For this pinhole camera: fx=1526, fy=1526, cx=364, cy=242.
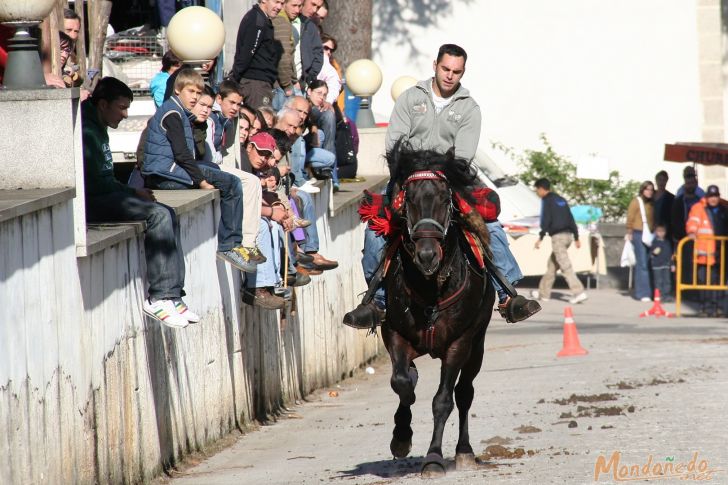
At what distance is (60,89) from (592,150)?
2644 cm

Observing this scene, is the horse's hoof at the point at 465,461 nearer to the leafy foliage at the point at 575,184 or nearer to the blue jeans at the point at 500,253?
the blue jeans at the point at 500,253

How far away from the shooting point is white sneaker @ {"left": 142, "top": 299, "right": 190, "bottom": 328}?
10.3 metres

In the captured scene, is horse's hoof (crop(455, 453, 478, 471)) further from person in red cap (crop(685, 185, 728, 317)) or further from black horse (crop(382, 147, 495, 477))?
person in red cap (crop(685, 185, 728, 317))

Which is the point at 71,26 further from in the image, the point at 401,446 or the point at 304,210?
the point at 401,446

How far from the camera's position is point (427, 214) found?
359 inches

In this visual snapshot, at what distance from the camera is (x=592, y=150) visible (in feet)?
113

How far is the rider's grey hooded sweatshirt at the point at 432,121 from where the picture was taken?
10.1 metres

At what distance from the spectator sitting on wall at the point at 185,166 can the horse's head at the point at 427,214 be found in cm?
288

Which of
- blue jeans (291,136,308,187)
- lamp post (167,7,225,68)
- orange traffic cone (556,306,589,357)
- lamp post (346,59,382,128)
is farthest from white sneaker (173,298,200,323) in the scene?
lamp post (346,59,382,128)

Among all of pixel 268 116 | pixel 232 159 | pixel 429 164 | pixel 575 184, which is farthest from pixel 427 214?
pixel 575 184

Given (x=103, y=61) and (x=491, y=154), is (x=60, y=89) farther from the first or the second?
(x=491, y=154)

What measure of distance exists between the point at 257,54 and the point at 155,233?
16.9ft

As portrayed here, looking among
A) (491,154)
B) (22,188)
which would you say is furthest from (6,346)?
(491,154)

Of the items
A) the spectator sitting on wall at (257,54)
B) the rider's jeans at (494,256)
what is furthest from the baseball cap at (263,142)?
the rider's jeans at (494,256)
